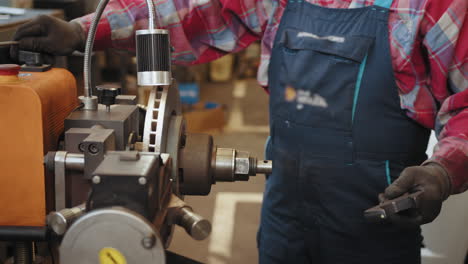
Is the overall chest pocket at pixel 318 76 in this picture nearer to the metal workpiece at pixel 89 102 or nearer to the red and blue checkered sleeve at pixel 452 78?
the red and blue checkered sleeve at pixel 452 78

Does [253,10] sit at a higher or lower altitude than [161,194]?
higher

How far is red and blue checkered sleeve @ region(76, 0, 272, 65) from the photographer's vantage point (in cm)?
114

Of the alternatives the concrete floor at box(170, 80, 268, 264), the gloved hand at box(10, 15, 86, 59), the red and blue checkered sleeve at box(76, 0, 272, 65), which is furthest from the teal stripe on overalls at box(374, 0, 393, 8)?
the concrete floor at box(170, 80, 268, 264)

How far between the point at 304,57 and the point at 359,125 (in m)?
0.22

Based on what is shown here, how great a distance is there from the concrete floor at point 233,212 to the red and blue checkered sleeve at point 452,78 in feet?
3.47

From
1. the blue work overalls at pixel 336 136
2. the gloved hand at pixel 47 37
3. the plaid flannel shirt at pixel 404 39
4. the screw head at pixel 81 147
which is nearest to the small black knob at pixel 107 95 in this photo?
the screw head at pixel 81 147

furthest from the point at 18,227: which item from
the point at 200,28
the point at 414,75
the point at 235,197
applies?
the point at 235,197

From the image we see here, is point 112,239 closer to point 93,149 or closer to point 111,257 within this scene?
point 111,257

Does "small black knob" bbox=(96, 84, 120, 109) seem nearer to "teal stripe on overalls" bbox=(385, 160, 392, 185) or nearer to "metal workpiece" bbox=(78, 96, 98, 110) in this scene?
"metal workpiece" bbox=(78, 96, 98, 110)

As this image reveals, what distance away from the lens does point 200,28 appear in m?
1.27

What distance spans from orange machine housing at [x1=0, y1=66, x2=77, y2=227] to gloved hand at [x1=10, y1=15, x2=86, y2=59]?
0.25 metres

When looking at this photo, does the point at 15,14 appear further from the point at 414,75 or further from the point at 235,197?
the point at 235,197

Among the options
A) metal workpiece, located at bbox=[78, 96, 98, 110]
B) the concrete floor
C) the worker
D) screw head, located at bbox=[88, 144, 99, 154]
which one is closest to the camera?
screw head, located at bbox=[88, 144, 99, 154]

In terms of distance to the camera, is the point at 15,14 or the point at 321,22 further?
the point at 321,22
